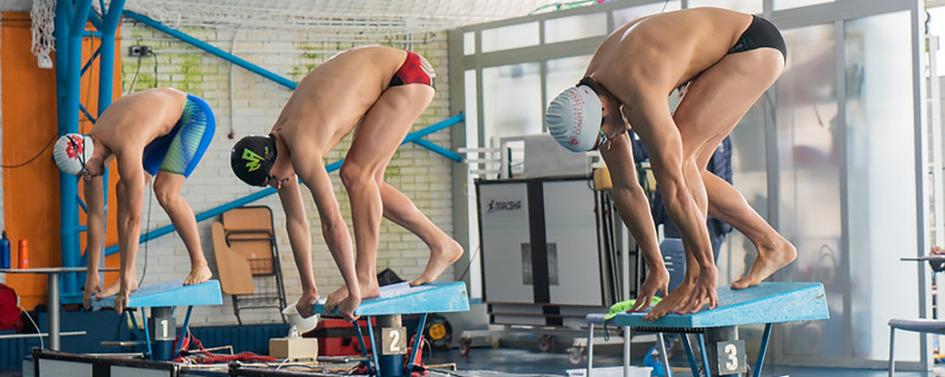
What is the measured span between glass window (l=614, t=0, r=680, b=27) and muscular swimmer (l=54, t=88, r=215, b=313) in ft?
14.3

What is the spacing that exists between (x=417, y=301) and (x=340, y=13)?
606 centimetres

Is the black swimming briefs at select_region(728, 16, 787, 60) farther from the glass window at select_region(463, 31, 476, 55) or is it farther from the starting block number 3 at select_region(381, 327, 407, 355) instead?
the glass window at select_region(463, 31, 476, 55)

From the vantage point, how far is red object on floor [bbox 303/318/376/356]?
1088 cm

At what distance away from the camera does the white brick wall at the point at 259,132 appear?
1159 centimetres

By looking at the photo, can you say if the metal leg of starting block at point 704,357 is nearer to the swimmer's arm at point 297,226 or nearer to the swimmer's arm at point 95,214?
the swimmer's arm at point 297,226

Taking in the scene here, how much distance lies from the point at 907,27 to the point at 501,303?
4.08m

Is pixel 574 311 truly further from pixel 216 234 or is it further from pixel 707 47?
pixel 707 47

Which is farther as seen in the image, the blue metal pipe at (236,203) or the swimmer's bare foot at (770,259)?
the blue metal pipe at (236,203)

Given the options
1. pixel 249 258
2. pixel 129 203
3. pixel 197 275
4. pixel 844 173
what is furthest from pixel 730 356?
pixel 249 258

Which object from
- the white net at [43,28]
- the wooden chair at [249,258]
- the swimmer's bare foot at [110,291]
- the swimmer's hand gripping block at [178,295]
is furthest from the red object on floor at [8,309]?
the swimmer's hand gripping block at [178,295]

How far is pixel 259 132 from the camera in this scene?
39.1 feet

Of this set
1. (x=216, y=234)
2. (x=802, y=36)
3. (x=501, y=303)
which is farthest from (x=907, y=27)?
(x=216, y=234)

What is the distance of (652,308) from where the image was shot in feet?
14.2

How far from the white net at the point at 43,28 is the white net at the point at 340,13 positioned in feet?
2.02
